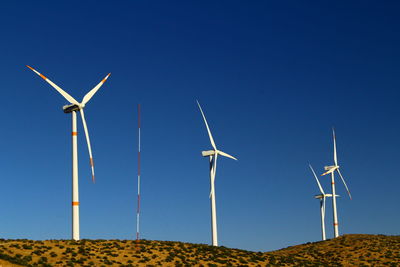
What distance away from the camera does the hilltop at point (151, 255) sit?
63.8 m

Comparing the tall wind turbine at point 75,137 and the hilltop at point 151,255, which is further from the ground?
the tall wind turbine at point 75,137

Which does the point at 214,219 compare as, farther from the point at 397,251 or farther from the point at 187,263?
the point at 397,251

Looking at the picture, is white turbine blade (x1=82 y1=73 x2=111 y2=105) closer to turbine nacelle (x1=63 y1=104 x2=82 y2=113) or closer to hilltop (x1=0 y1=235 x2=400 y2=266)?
turbine nacelle (x1=63 y1=104 x2=82 y2=113)

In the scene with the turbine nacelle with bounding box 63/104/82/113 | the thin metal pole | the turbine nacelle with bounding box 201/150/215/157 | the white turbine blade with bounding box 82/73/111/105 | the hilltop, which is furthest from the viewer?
the turbine nacelle with bounding box 201/150/215/157

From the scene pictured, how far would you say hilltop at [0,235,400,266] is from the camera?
63781 millimetres

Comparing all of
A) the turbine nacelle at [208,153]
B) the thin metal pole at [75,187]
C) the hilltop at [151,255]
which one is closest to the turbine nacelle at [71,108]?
the thin metal pole at [75,187]

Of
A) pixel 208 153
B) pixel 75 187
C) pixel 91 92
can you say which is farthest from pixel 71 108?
pixel 208 153

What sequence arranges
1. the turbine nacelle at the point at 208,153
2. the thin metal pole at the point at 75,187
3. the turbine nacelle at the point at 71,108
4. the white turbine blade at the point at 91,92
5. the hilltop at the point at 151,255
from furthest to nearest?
the turbine nacelle at the point at 208,153 → the white turbine blade at the point at 91,92 → the turbine nacelle at the point at 71,108 → the thin metal pole at the point at 75,187 → the hilltop at the point at 151,255

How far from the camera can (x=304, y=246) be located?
408ft

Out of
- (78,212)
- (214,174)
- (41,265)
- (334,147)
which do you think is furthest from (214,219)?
(334,147)

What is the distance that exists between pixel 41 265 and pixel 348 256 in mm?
64443

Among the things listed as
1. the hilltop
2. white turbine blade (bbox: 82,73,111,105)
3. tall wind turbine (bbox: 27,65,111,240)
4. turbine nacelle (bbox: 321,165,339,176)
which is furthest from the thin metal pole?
turbine nacelle (bbox: 321,165,339,176)

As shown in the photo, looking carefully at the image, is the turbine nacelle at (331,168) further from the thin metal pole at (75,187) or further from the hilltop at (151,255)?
the thin metal pole at (75,187)

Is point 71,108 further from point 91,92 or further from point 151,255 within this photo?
point 151,255
